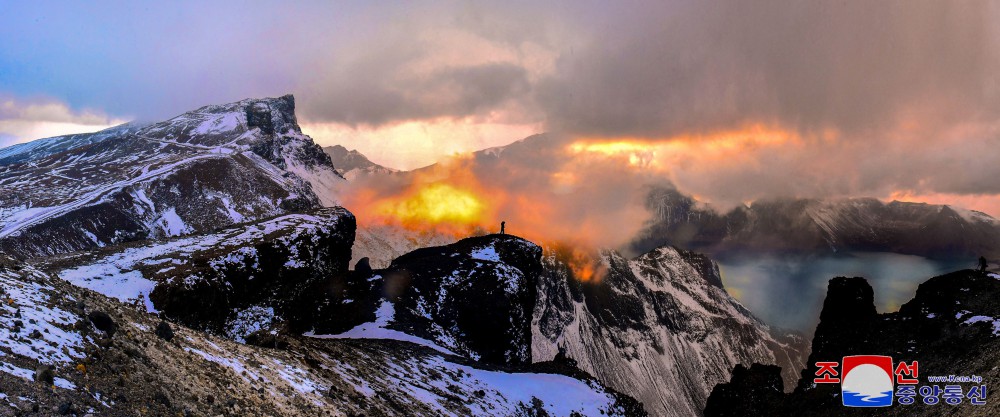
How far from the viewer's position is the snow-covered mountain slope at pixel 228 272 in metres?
55.2

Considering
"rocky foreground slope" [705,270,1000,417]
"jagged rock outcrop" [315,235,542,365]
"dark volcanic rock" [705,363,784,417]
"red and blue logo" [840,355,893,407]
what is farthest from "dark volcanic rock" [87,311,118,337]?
"dark volcanic rock" [705,363,784,417]

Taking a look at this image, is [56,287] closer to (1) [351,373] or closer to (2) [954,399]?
(1) [351,373]

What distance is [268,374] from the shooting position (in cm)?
3197

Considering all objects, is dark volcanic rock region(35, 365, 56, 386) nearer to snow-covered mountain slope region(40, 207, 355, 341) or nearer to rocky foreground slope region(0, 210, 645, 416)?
rocky foreground slope region(0, 210, 645, 416)

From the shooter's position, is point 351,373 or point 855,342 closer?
point 351,373

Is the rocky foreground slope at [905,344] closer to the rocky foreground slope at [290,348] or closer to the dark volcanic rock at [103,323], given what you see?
the rocky foreground slope at [290,348]

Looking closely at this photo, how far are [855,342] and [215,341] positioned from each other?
74886 mm

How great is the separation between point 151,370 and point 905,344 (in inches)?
2856

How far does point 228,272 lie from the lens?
65.2 metres

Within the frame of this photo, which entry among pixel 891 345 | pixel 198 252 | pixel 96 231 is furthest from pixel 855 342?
pixel 96 231

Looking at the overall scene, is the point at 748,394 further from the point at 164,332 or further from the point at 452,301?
the point at 164,332

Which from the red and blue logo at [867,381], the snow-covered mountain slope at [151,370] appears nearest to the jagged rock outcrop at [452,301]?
the snow-covered mountain slope at [151,370]

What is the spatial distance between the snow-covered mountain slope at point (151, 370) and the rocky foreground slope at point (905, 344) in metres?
40.3

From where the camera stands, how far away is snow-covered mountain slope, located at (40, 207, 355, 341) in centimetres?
5519
